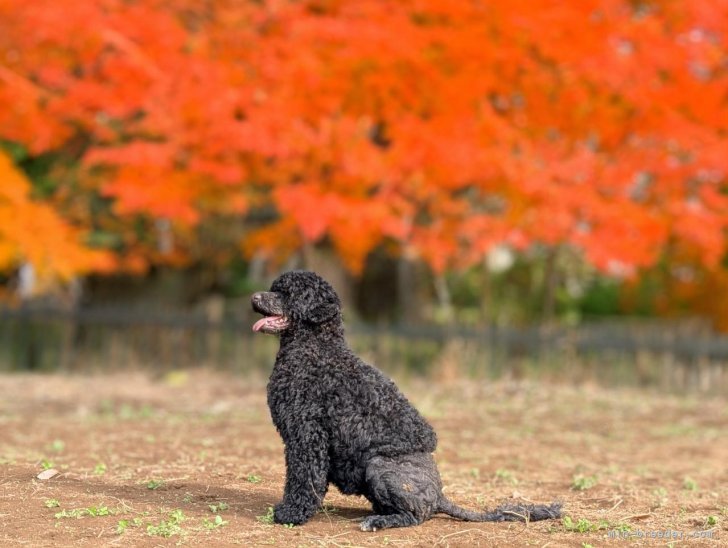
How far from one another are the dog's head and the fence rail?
9.14 m

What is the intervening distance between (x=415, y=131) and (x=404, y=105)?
0.77 m

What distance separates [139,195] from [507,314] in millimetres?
11329

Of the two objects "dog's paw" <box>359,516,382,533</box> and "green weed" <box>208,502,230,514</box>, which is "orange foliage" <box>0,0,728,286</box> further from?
"dog's paw" <box>359,516,382,533</box>

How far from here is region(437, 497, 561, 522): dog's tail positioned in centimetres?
557

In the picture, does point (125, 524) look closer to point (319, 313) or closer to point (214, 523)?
point (214, 523)

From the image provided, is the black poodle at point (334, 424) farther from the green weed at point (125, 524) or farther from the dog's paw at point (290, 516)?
the green weed at point (125, 524)

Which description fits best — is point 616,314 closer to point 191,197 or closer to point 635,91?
point 635,91

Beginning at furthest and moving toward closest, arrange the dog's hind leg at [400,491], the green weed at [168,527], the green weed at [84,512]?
the green weed at [84,512] < the dog's hind leg at [400,491] < the green weed at [168,527]

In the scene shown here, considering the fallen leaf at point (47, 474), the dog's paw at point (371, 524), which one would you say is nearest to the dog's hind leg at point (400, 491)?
the dog's paw at point (371, 524)

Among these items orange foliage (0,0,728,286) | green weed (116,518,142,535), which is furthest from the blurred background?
green weed (116,518,142,535)

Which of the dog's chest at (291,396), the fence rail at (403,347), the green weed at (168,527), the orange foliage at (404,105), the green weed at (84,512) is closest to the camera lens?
the green weed at (168,527)

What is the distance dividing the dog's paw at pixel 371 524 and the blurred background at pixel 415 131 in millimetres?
6914

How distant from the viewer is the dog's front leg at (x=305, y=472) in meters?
5.33

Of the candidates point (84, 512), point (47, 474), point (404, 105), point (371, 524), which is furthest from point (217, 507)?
point (404, 105)
